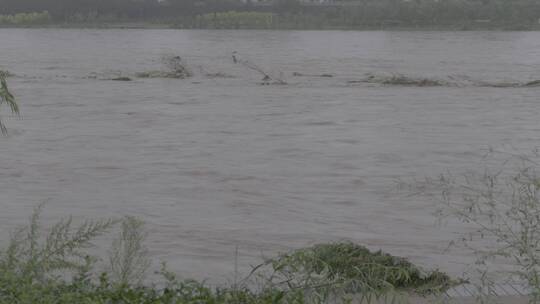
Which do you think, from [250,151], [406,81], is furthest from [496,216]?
[406,81]

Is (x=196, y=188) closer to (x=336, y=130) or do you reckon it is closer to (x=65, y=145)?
(x=65, y=145)

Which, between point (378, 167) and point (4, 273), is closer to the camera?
point (4, 273)

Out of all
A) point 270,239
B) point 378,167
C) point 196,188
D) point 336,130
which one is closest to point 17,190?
point 196,188

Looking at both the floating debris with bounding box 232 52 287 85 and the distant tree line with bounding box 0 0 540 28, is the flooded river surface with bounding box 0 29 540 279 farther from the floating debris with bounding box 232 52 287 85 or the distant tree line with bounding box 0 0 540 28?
the distant tree line with bounding box 0 0 540 28

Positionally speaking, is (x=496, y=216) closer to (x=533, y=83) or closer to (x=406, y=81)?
(x=406, y=81)

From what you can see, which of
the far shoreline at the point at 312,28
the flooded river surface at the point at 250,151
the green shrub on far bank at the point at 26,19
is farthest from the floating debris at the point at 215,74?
the green shrub on far bank at the point at 26,19

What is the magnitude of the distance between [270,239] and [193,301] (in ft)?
17.0

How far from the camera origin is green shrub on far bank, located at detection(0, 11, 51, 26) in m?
76.2

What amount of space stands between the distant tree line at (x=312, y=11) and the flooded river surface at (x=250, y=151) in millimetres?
44484

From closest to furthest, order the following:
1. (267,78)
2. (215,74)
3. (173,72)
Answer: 1. (267,78)
2. (173,72)
3. (215,74)

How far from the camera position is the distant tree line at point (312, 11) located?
76812mm

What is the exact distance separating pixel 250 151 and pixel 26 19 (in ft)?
213

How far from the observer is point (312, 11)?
81.6 metres

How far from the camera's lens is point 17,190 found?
1138 cm
